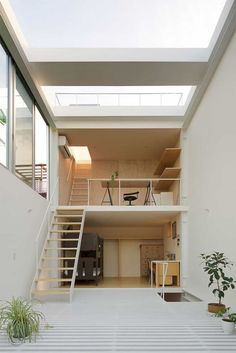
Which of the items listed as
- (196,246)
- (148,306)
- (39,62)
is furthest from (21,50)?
(196,246)

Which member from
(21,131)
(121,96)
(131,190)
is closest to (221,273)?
(21,131)

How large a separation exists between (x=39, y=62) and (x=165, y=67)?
2.20 metres

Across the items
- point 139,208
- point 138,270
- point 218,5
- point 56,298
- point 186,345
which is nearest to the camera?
point 186,345

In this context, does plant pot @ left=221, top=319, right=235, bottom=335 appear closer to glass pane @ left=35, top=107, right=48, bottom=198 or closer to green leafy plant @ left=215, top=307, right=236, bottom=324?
green leafy plant @ left=215, top=307, right=236, bottom=324

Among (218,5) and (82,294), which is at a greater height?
(218,5)

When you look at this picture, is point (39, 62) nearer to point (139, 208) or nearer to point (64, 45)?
point (64, 45)

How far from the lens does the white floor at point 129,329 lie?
12.2 ft

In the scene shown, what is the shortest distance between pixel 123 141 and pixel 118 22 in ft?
16.6

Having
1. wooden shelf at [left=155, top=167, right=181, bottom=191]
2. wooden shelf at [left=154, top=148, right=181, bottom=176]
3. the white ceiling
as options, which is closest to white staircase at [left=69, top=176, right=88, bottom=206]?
the white ceiling

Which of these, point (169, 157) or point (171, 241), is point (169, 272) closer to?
point (171, 241)

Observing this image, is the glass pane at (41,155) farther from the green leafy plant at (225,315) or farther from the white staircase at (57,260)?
the green leafy plant at (225,315)

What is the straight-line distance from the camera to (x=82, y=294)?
8.00 meters

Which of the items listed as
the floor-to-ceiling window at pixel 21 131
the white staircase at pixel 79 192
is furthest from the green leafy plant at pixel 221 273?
the white staircase at pixel 79 192

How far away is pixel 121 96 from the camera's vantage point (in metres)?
9.45
